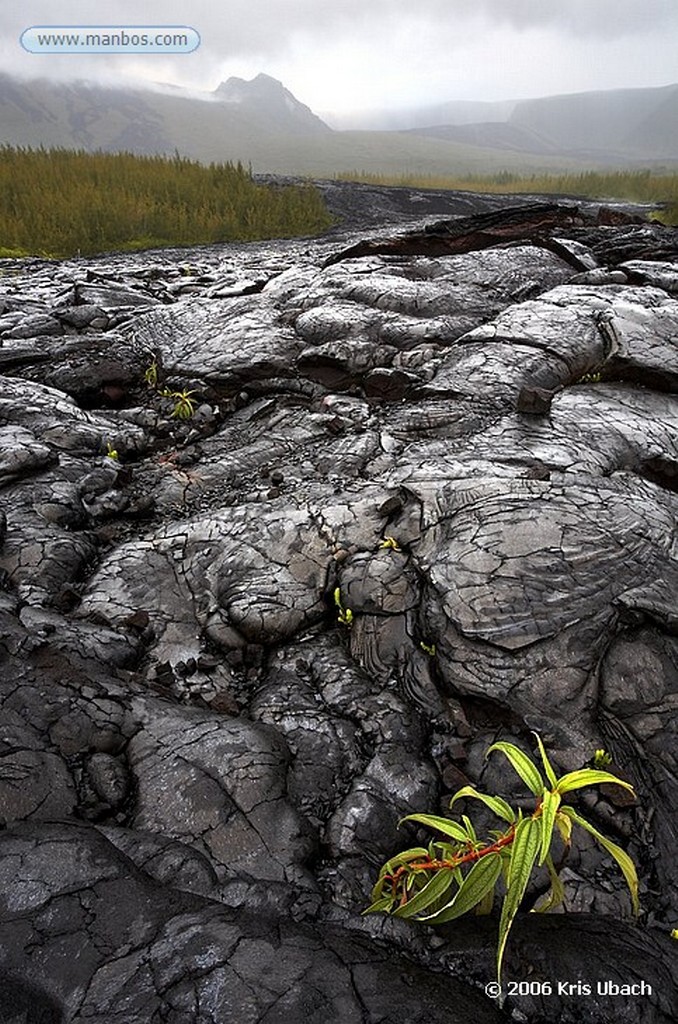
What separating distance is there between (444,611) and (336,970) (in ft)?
5.98

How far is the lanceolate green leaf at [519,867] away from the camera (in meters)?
1.60

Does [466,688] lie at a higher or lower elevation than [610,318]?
lower

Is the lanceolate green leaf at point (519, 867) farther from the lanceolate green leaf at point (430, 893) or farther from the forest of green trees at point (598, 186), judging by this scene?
the forest of green trees at point (598, 186)

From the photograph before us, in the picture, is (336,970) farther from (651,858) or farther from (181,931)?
(651,858)

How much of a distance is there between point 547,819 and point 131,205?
1783 centimetres

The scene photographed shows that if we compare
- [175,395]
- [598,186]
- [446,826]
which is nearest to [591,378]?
[175,395]

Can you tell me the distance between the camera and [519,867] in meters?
1.65

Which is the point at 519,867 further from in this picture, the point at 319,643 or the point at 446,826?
the point at 319,643

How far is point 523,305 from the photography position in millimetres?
6672

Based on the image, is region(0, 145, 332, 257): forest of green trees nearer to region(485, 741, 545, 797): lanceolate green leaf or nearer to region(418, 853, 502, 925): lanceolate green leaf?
region(485, 741, 545, 797): lanceolate green leaf

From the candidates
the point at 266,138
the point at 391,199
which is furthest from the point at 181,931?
the point at 266,138

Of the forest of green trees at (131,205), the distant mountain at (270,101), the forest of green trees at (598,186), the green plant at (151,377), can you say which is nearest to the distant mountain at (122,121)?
the distant mountain at (270,101)

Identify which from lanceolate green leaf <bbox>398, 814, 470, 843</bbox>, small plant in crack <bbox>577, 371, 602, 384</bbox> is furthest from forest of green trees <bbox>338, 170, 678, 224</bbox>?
lanceolate green leaf <bbox>398, 814, 470, 843</bbox>

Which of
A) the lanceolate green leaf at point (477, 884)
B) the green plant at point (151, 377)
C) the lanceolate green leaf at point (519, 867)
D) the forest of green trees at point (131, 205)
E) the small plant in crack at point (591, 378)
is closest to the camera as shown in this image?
the lanceolate green leaf at point (519, 867)
